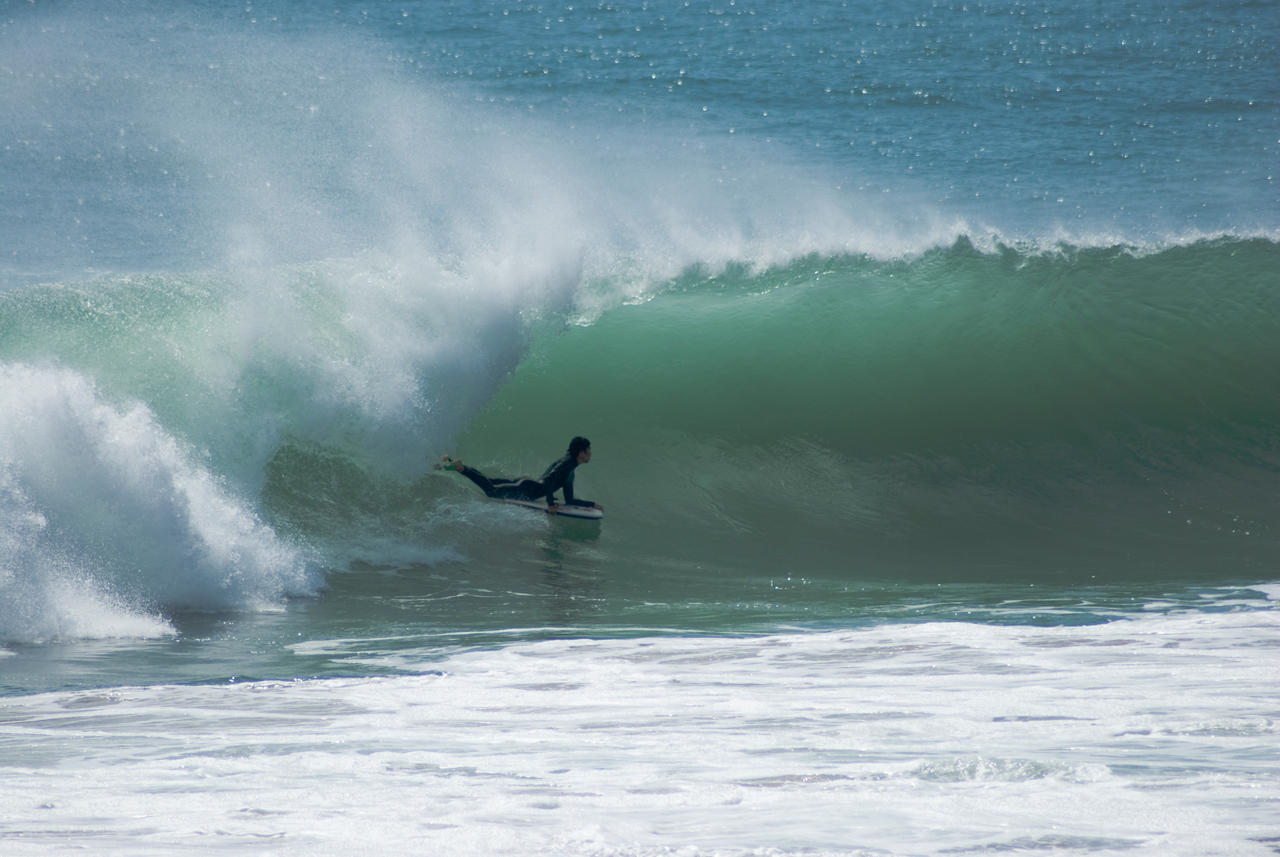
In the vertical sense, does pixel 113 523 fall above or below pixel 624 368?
below

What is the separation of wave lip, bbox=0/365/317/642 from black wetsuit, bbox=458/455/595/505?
1.52 metres

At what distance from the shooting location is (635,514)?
353 inches

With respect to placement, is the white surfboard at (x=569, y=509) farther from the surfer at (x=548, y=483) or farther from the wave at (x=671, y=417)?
the wave at (x=671, y=417)

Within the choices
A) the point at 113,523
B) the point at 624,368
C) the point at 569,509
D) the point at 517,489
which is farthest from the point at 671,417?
the point at 113,523

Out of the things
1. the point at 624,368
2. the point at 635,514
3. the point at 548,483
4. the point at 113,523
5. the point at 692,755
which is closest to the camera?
the point at 692,755

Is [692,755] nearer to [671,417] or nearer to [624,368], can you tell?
[671,417]

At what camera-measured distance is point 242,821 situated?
3646 millimetres

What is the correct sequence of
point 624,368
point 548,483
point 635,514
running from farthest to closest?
point 624,368, point 635,514, point 548,483

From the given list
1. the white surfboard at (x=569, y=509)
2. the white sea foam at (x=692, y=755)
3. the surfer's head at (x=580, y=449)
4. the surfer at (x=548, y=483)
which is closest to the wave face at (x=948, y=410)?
the white surfboard at (x=569, y=509)

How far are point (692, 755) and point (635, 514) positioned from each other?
187 inches

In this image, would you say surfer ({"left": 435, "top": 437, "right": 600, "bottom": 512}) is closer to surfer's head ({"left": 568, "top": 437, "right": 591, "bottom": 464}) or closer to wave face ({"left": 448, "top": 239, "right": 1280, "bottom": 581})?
surfer's head ({"left": 568, "top": 437, "right": 591, "bottom": 464})

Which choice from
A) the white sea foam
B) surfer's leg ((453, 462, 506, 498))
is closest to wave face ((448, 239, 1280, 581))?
surfer's leg ((453, 462, 506, 498))

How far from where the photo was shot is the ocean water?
3896 millimetres

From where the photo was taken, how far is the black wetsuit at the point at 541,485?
8422mm
